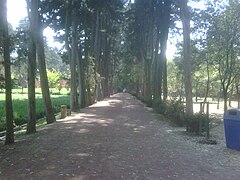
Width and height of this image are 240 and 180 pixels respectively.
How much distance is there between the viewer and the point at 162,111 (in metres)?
24.9

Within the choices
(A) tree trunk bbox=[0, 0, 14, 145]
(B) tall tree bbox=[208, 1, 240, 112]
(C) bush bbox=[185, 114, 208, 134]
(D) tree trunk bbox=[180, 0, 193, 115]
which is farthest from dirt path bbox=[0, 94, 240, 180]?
(B) tall tree bbox=[208, 1, 240, 112]

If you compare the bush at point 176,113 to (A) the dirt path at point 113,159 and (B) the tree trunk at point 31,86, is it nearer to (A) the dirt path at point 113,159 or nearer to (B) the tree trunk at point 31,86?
(A) the dirt path at point 113,159

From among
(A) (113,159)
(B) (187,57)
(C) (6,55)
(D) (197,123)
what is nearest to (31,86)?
Answer: (C) (6,55)

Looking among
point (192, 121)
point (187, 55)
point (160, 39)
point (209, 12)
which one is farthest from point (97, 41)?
point (192, 121)

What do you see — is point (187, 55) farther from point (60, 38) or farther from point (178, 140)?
point (60, 38)

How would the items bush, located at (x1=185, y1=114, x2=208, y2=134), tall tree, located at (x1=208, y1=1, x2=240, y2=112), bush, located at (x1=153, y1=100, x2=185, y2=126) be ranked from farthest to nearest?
1. tall tree, located at (x1=208, y1=1, x2=240, y2=112)
2. bush, located at (x1=153, y1=100, x2=185, y2=126)
3. bush, located at (x1=185, y1=114, x2=208, y2=134)

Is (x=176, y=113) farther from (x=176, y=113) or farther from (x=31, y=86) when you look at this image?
(x=31, y=86)

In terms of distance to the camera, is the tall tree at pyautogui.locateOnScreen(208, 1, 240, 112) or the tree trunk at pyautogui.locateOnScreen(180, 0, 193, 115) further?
the tall tree at pyautogui.locateOnScreen(208, 1, 240, 112)

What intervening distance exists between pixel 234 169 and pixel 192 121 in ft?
20.6

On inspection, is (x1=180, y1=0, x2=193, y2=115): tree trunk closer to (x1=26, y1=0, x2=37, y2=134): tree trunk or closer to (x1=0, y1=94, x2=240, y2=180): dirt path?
(x1=0, y1=94, x2=240, y2=180): dirt path

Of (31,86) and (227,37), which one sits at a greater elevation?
(227,37)

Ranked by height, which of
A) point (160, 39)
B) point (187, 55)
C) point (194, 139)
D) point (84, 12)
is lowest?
point (194, 139)

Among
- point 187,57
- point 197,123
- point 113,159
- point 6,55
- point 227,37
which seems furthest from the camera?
point 227,37

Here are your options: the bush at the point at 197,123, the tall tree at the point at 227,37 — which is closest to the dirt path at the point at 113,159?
the bush at the point at 197,123
